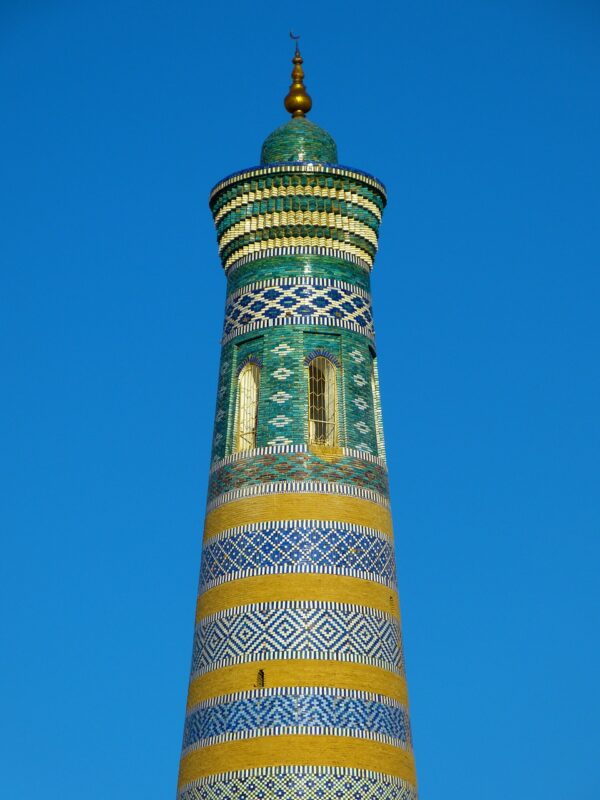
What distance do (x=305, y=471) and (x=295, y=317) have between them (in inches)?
83.5

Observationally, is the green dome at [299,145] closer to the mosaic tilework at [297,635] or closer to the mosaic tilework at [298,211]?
the mosaic tilework at [298,211]

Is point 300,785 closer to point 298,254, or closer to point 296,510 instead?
point 296,510

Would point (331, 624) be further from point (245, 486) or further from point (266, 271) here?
point (266, 271)

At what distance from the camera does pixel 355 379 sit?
64.7 ft

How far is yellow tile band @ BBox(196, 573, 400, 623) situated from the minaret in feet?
0.06

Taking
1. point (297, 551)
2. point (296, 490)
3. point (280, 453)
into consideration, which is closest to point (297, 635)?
point (297, 551)

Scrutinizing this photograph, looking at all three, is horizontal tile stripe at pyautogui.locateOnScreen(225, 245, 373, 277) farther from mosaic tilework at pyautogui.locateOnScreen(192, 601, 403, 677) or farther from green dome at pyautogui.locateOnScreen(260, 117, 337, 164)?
mosaic tilework at pyautogui.locateOnScreen(192, 601, 403, 677)

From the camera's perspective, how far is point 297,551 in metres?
18.2

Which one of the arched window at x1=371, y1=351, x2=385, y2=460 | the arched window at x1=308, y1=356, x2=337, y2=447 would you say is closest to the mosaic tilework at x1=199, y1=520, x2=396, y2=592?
the arched window at x1=308, y1=356, x2=337, y2=447

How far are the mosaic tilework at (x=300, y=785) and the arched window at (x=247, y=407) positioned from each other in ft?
13.3

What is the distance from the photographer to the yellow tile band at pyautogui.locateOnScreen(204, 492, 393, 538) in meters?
18.5

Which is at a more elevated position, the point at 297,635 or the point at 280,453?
the point at 280,453

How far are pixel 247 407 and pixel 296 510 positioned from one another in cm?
184

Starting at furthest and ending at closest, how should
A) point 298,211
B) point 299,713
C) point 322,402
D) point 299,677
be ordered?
point 298,211, point 322,402, point 299,677, point 299,713
